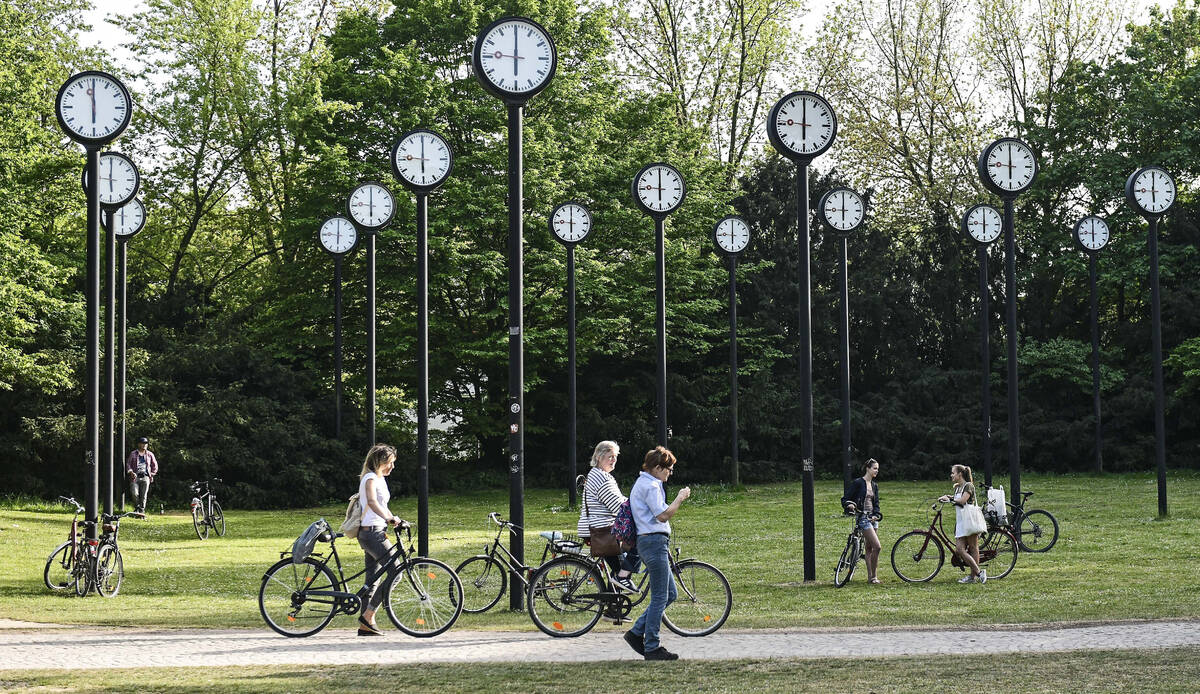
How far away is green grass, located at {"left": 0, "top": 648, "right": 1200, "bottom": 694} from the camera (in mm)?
8898

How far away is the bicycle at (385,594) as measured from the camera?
12.1 meters

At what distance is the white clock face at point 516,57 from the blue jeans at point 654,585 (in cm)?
558

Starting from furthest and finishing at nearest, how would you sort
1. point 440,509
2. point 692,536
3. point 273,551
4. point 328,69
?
point 328,69 → point 440,509 → point 692,536 → point 273,551

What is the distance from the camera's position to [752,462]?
1601 inches

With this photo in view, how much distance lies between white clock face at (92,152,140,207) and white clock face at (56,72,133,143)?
3.92 m

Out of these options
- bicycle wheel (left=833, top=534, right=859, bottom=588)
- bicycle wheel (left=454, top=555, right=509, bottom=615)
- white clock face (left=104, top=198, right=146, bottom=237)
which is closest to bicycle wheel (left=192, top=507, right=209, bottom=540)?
white clock face (left=104, top=198, right=146, bottom=237)

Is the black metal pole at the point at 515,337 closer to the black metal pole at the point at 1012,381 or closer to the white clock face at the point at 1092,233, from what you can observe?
the black metal pole at the point at 1012,381

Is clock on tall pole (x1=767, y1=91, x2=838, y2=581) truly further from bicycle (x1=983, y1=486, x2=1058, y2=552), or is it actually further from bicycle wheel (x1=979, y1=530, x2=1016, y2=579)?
bicycle (x1=983, y1=486, x2=1058, y2=552)

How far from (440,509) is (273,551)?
9.67 m

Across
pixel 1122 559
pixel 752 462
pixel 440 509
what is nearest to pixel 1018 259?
pixel 752 462

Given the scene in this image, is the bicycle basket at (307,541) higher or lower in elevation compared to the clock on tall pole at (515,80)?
lower

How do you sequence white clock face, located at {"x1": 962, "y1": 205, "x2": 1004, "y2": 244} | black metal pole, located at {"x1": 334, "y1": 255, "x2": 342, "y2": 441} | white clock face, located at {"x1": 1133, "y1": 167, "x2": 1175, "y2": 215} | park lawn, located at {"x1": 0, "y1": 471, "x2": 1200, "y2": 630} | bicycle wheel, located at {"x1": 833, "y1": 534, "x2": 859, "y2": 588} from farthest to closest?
black metal pole, located at {"x1": 334, "y1": 255, "x2": 342, "y2": 441} < white clock face, located at {"x1": 962, "y1": 205, "x2": 1004, "y2": 244} < white clock face, located at {"x1": 1133, "y1": 167, "x2": 1175, "y2": 215} < bicycle wheel, located at {"x1": 833, "y1": 534, "x2": 859, "y2": 588} < park lawn, located at {"x1": 0, "y1": 471, "x2": 1200, "y2": 630}

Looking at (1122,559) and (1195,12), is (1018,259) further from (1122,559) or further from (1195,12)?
(1122,559)

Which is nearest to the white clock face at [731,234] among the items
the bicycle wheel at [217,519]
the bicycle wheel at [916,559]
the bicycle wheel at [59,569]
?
the bicycle wheel at [217,519]
